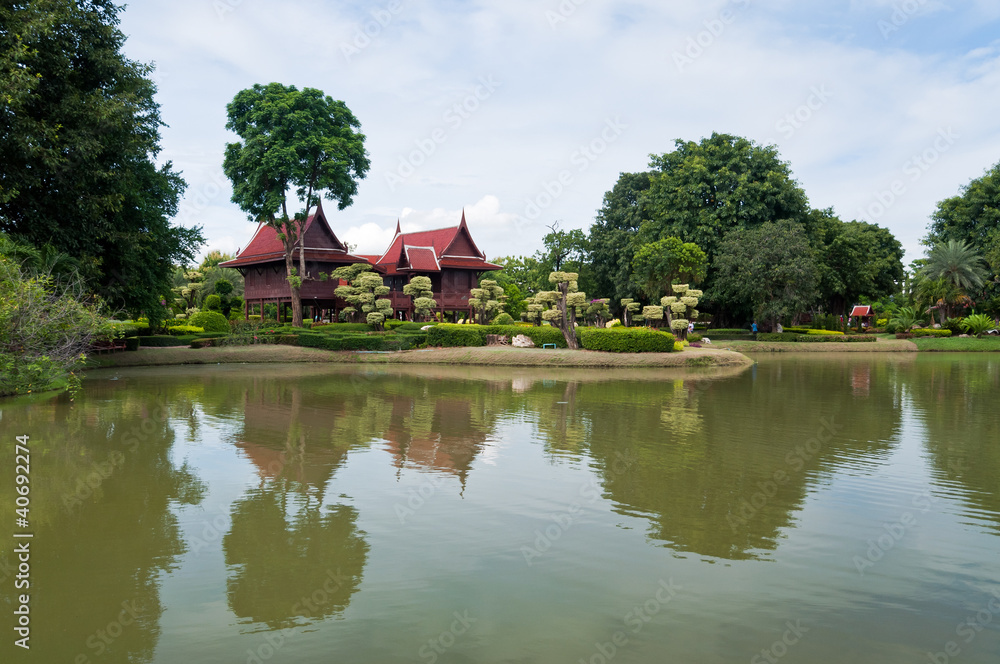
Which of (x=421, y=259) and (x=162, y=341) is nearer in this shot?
(x=162, y=341)

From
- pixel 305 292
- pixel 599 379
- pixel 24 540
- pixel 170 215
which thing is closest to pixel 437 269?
pixel 305 292

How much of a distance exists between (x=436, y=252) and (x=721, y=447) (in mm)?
36127

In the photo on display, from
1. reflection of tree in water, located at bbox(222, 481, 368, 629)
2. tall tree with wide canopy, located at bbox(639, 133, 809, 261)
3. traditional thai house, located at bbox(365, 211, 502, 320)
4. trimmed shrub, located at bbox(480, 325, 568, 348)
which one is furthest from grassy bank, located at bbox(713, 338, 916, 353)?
reflection of tree in water, located at bbox(222, 481, 368, 629)

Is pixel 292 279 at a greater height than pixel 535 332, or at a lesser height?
greater

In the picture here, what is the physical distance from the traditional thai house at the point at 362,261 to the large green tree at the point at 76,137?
1833cm

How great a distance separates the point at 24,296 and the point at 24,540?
997 cm

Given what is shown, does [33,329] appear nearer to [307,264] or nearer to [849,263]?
[307,264]

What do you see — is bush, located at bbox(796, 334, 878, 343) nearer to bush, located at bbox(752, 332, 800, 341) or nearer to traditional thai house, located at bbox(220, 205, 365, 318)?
bush, located at bbox(752, 332, 800, 341)

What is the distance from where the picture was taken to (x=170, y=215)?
93.0 feet

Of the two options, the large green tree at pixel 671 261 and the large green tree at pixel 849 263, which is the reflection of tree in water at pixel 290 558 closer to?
the large green tree at pixel 671 261

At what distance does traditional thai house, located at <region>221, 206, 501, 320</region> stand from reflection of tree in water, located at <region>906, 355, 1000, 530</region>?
27131 mm

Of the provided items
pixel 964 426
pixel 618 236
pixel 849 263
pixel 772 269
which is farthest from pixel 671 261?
pixel 964 426

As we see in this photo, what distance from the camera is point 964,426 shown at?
1358 centimetres

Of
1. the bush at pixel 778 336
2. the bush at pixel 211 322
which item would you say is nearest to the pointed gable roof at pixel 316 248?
the bush at pixel 211 322
